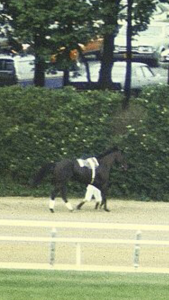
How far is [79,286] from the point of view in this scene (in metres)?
16.0

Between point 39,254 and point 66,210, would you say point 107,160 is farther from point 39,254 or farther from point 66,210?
point 39,254

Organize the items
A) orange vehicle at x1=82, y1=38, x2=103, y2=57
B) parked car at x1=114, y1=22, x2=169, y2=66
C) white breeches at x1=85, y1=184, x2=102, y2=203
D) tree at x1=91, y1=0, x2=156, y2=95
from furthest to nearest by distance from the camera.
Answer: parked car at x1=114, y1=22, x2=169, y2=66, orange vehicle at x1=82, y1=38, x2=103, y2=57, tree at x1=91, y1=0, x2=156, y2=95, white breeches at x1=85, y1=184, x2=102, y2=203

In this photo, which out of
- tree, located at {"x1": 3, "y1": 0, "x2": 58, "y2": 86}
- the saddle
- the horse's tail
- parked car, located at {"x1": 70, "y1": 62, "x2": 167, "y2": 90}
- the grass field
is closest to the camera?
the grass field

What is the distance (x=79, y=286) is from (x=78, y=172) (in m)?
11.8

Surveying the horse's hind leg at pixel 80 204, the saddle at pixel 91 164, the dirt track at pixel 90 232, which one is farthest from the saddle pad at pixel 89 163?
the dirt track at pixel 90 232

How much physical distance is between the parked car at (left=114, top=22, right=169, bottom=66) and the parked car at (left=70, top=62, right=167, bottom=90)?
27cm

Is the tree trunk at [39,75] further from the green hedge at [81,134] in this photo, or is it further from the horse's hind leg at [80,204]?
the horse's hind leg at [80,204]

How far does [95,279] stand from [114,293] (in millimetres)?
1622

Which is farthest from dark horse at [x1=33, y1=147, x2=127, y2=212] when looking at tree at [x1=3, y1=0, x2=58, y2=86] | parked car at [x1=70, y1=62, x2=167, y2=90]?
parked car at [x1=70, y1=62, x2=167, y2=90]

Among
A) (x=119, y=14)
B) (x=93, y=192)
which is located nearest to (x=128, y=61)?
(x=119, y=14)

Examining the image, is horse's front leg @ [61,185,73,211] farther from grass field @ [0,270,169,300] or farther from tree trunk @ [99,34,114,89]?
grass field @ [0,270,169,300]

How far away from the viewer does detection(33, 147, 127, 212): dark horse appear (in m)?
27.7

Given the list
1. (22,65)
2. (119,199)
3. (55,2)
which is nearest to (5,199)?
(119,199)

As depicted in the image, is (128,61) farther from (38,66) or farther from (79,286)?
(79,286)
